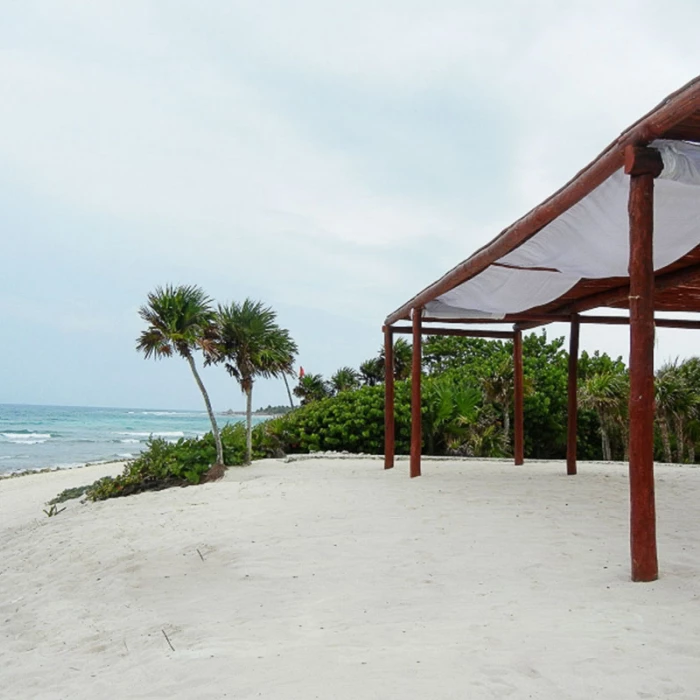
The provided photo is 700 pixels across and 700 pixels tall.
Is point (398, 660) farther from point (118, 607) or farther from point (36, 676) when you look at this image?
point (118, 607)

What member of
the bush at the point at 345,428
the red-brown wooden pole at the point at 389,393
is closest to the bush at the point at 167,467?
the bush at the point at 345,428

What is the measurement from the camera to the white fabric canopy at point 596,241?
411 cm

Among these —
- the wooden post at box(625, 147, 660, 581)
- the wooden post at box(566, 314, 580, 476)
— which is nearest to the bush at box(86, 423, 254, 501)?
the wooden post at box(566, 314, 580, 476)

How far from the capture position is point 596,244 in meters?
5.28

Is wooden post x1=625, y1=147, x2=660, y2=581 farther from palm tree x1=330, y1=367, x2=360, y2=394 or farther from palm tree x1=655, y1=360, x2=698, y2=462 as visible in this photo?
palm tree x1=330, y1=367, x2=360, y2=394

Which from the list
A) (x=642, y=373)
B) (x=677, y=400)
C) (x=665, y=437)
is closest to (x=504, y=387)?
(x=677, y=400)

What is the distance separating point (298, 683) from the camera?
269cm

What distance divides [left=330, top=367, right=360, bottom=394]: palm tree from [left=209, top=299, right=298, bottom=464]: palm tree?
12.2 m

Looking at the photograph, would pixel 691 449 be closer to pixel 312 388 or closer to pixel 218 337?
pixel 218 337

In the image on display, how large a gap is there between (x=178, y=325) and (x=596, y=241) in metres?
7.49

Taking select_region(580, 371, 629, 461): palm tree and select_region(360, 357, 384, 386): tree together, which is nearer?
select_region(580, 371, 629, 461): palm tree

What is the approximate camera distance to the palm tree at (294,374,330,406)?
23703 mm

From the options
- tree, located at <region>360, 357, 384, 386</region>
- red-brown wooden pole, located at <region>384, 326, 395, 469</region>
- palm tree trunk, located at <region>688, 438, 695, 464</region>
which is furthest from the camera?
tree, located at <region>360, 357, 384, 386</region>

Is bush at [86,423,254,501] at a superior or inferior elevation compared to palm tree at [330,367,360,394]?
inferior
